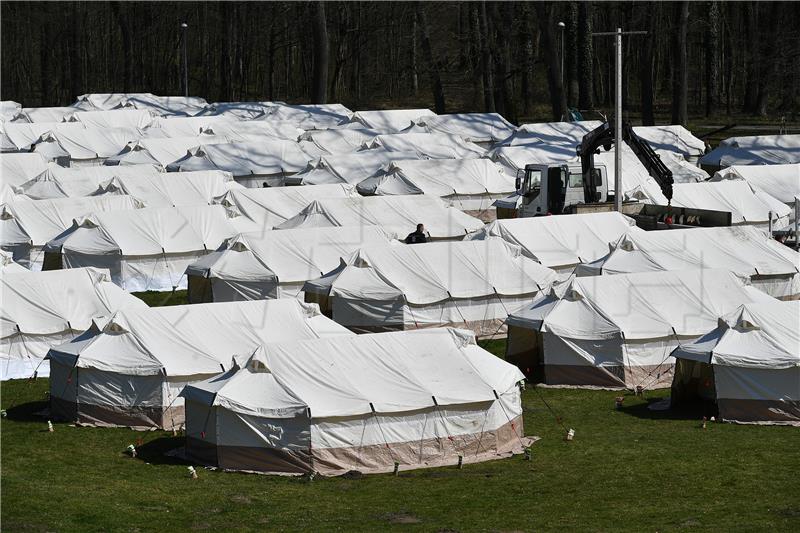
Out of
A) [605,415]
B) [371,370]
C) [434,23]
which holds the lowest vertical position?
[605,415]

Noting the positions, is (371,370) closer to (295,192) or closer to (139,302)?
(139,302)

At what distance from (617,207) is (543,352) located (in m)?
11.5

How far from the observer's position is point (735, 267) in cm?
3319

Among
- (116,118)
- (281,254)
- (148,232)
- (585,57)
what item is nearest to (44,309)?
(281,254)

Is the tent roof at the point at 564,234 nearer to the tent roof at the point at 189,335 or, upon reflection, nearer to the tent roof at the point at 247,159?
the tent roof at the point at 189,335

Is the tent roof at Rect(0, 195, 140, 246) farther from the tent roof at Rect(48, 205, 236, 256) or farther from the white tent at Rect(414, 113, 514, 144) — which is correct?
the white tent at Rect(414, 113, 514, 144)

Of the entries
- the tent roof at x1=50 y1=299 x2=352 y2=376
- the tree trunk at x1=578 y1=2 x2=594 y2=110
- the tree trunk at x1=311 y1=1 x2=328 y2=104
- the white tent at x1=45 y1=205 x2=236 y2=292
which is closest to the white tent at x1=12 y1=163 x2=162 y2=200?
the white tent at x1=45 y1=205 x2=236 y2=292

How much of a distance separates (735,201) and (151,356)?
24.5 meters

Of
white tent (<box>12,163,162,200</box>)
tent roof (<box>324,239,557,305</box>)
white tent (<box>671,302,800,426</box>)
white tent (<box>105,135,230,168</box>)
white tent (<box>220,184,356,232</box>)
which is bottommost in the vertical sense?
white tent (<box>671,302,800,426</box>)

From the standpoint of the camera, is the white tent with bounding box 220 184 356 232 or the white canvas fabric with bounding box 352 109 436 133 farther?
the white canvas fabric with bounding box 352 109 436 133

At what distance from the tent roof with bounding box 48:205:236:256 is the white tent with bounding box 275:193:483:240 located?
2.40 metres

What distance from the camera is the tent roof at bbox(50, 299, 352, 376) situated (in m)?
24.6

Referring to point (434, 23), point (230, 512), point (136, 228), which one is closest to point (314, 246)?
point (136, 228)

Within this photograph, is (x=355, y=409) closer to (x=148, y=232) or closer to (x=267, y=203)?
(x=148, y=232)
